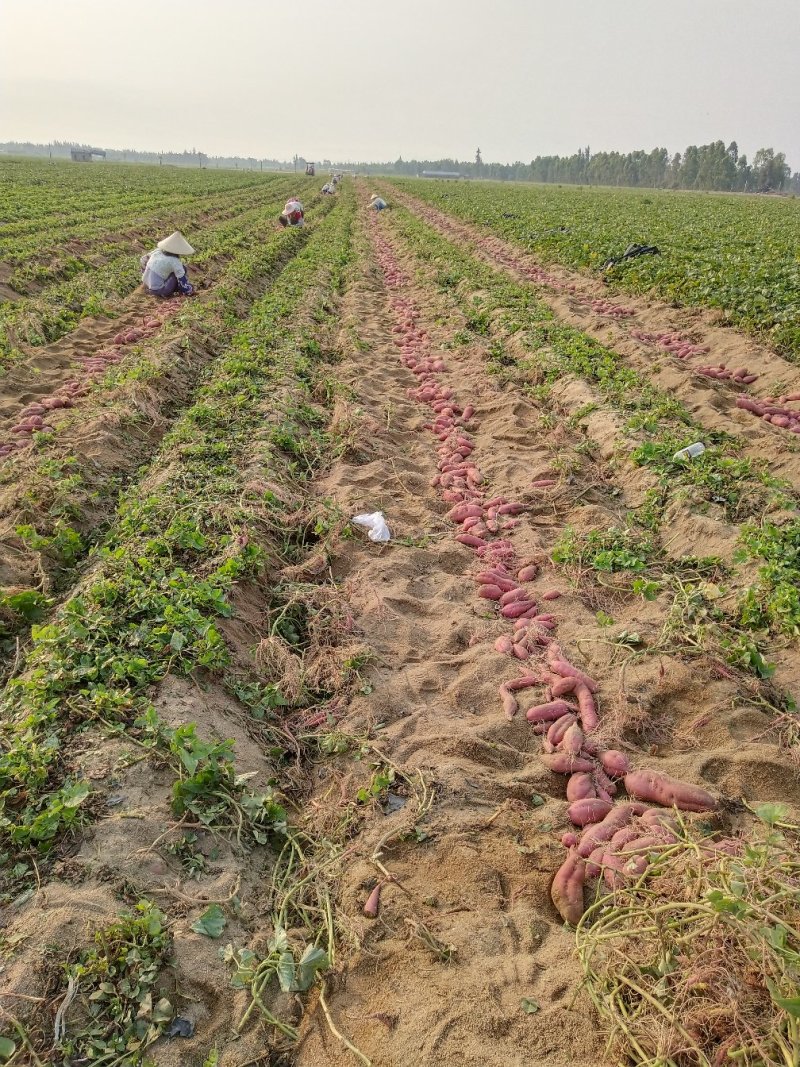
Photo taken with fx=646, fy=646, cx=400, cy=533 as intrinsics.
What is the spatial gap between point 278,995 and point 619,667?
2363 mm

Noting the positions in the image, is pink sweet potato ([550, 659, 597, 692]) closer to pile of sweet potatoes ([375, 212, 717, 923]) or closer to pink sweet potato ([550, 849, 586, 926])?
pile of sweet potatoes ([375, 212, 717, 923])

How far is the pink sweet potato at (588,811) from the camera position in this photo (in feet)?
9.28

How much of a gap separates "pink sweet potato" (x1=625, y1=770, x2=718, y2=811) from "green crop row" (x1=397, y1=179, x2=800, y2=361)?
804cm

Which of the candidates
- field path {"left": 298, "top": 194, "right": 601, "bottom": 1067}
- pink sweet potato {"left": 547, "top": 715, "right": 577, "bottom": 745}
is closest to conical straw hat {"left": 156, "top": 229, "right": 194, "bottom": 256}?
field path {"left": 298, "top": 194, "right": 601, "bottom": 1067}

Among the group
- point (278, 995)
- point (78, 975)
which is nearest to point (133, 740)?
point (78, 975)

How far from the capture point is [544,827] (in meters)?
2.83

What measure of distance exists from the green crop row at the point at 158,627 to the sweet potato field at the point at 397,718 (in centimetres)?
2

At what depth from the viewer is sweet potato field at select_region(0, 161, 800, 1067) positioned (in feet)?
6.89

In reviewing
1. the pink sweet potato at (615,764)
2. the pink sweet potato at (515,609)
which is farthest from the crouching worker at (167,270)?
the pink sweet potato at (615,764)

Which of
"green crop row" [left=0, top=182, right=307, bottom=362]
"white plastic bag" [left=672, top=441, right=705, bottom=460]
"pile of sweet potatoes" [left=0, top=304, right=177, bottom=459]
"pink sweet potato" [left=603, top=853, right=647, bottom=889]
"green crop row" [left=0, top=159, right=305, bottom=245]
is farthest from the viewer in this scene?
"green crop row" [left=0, top=159, right=305, bottom=245]

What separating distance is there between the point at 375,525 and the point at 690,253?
43.9 feet

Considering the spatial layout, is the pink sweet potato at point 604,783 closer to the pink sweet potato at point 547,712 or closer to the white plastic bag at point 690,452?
the pink sweet potato at point 547,712

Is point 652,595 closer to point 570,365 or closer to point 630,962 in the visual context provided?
point 630,962

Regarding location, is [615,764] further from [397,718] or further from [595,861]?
[397,718]
